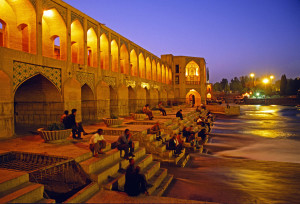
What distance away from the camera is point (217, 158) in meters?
8.02

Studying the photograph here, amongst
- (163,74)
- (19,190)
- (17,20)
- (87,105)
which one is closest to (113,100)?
(87,105)

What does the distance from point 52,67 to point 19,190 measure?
6849mm

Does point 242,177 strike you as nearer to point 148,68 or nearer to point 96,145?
point 96,145

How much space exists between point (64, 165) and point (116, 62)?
38.2 feet

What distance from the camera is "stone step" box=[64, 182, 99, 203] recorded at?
359 cm

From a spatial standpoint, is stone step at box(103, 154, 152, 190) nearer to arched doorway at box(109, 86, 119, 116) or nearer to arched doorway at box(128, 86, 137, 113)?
arched doorway at box(109, 86, 119, 116)

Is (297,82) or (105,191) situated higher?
(297,82)

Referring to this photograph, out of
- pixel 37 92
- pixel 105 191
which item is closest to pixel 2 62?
pixel 37 92

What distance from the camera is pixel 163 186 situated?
512 cm

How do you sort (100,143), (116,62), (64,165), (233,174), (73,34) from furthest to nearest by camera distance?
1. (116,62)
2. (73,34)
3. (233,174)
4. (100,143)
5. (64,165)

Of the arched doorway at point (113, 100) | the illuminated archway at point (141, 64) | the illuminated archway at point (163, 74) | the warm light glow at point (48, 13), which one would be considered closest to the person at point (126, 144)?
the warm light glow at point (48, 13)

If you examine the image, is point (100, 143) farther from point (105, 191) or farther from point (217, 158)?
point (217, 158)

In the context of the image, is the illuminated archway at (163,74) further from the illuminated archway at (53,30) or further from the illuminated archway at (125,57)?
the illuminated archway at (53,30)

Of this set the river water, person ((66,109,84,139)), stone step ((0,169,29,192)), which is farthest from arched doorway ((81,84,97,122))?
stone step ((0,169,29,192))
